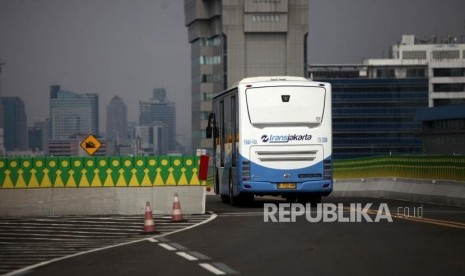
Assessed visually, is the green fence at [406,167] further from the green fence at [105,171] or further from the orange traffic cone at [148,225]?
the orange traffic cone at [148,225]

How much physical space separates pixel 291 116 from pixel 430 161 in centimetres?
544

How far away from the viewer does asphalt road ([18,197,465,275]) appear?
13.8 m

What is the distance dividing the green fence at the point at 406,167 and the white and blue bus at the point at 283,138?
3.47 meters

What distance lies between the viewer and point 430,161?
111 ft

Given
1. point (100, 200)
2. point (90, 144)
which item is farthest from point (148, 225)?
point (90, 144)

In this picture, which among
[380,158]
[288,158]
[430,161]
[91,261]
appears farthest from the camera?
[380,158]

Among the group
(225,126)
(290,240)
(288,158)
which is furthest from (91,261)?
(225,126)

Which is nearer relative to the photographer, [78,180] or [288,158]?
[78,180]

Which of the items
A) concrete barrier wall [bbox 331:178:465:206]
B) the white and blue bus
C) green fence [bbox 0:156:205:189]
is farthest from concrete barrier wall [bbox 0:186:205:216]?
concrete barrier wall [bbox 331:178:465:206]

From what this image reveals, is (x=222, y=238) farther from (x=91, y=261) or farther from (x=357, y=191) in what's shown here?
(x=357, y=191)

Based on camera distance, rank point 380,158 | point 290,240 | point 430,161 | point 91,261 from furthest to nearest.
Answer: point 380,158 < point 430,161 < point 290,240 < point 91,261

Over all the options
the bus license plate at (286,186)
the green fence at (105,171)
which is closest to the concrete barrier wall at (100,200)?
the green fence at (105,171)

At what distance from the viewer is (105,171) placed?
28.3 meters

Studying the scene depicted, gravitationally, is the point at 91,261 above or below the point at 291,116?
below
